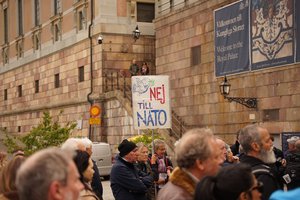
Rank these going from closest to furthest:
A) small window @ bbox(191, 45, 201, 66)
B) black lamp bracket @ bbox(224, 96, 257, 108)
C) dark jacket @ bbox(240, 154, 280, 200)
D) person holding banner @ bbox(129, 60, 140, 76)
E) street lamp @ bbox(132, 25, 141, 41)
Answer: dark jacket @ bbox(240, 154, 280, 200) → black lamp bracket @ bbox(224, 96, 257, 108) → small window @ bbox(191, 45, 201, 66) → person holding banner @ bbox(129, 60, 140, 76) → street lamp @ bbox(132, 25, 141, 41)

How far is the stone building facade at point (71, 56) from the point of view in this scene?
1136 inches

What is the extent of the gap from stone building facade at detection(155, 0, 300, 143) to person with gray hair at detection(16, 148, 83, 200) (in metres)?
14.7

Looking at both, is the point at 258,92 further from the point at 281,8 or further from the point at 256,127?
the point at 256,127

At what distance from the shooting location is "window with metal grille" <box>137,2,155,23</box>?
29.8m

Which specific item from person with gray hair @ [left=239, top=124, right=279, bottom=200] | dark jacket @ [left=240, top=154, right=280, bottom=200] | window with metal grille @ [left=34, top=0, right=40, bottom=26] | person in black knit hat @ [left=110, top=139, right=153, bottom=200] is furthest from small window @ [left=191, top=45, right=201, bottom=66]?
dark jacket @ [left=240, top=154, right=280, bottom=200]

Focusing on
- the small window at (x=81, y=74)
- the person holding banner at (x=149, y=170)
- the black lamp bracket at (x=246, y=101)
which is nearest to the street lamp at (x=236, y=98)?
the black lamp bracket at (x=246, y=101)

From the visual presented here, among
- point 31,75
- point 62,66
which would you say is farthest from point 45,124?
point 31,75

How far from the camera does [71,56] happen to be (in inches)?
1270

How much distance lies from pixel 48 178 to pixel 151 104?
964 centimetres

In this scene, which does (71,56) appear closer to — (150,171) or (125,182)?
(150,171)

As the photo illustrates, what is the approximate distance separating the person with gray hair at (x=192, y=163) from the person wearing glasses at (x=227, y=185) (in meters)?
0.45

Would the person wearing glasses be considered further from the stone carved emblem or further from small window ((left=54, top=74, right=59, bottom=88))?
small window ((left=54, top=74, right=59, bottom=88))

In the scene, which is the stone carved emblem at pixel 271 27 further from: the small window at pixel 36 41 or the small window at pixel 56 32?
the small window at pixel 36 41

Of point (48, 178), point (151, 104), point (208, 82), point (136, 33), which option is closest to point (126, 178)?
point (48, 178)
